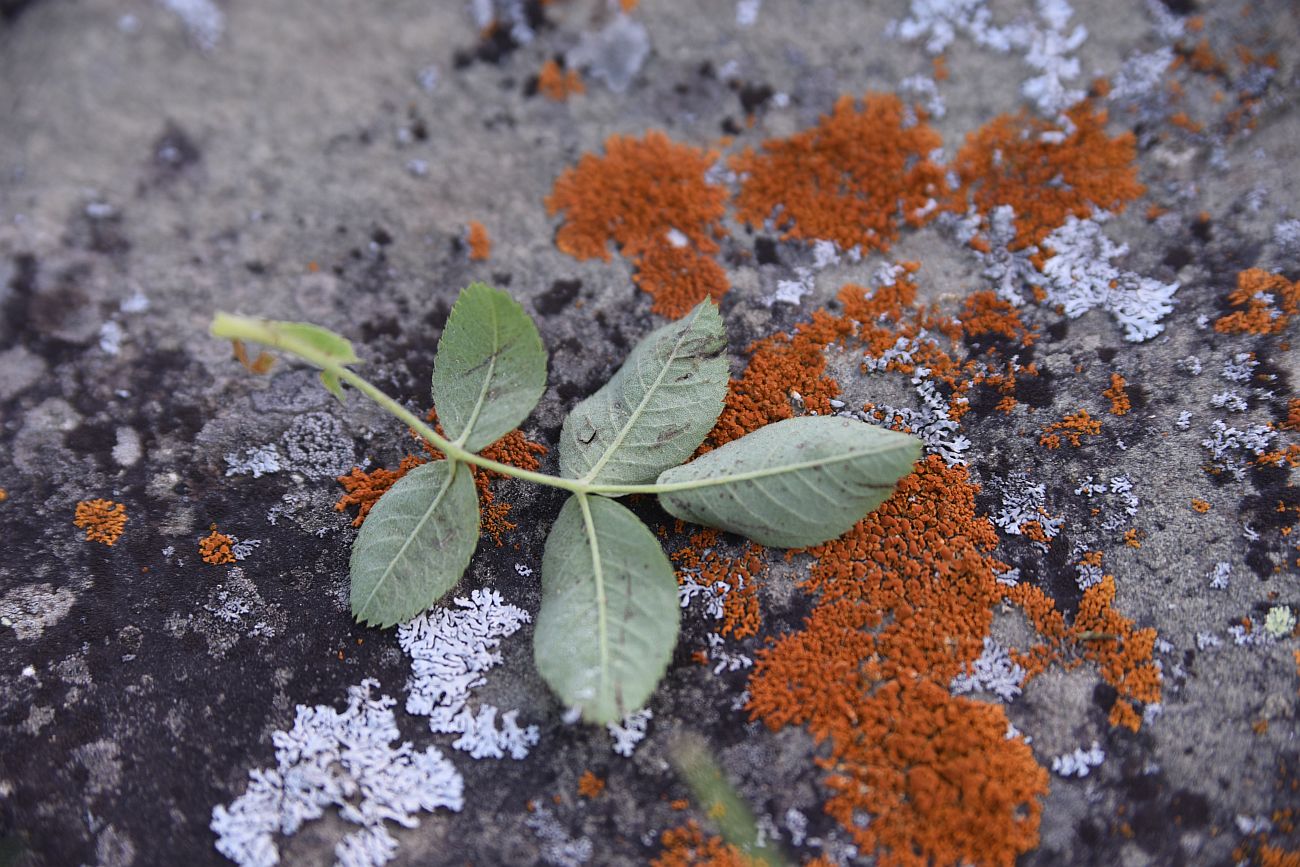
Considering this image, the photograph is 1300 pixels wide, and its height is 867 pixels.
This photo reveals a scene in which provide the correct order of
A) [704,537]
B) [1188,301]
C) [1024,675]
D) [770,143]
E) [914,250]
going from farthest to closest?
1. [770,143]
2. [914,250]
3. [1188,301]
4. [704,537]
5. [1024,675]

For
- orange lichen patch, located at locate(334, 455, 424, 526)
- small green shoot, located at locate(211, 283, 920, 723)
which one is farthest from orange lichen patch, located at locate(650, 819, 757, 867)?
orange lichen patch, located at locate(334, 455, 424, 526)

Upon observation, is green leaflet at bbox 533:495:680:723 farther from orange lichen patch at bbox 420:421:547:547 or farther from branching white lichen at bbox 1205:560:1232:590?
branching white lichen at bbox 1205:560:1232:590

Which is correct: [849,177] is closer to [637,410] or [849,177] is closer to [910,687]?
[637,410]

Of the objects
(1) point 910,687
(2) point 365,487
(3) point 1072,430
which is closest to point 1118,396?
(3) point 1072,430

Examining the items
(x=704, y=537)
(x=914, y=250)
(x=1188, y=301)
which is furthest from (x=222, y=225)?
(x=1188, y=301)

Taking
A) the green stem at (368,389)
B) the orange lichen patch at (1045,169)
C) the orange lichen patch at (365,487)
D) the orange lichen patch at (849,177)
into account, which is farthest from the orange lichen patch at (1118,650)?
the orange lichen patch at (365,487)

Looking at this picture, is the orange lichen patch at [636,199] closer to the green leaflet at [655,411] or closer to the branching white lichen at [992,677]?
the green leaflet at [655,411]

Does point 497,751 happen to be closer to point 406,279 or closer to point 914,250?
point 406,279
